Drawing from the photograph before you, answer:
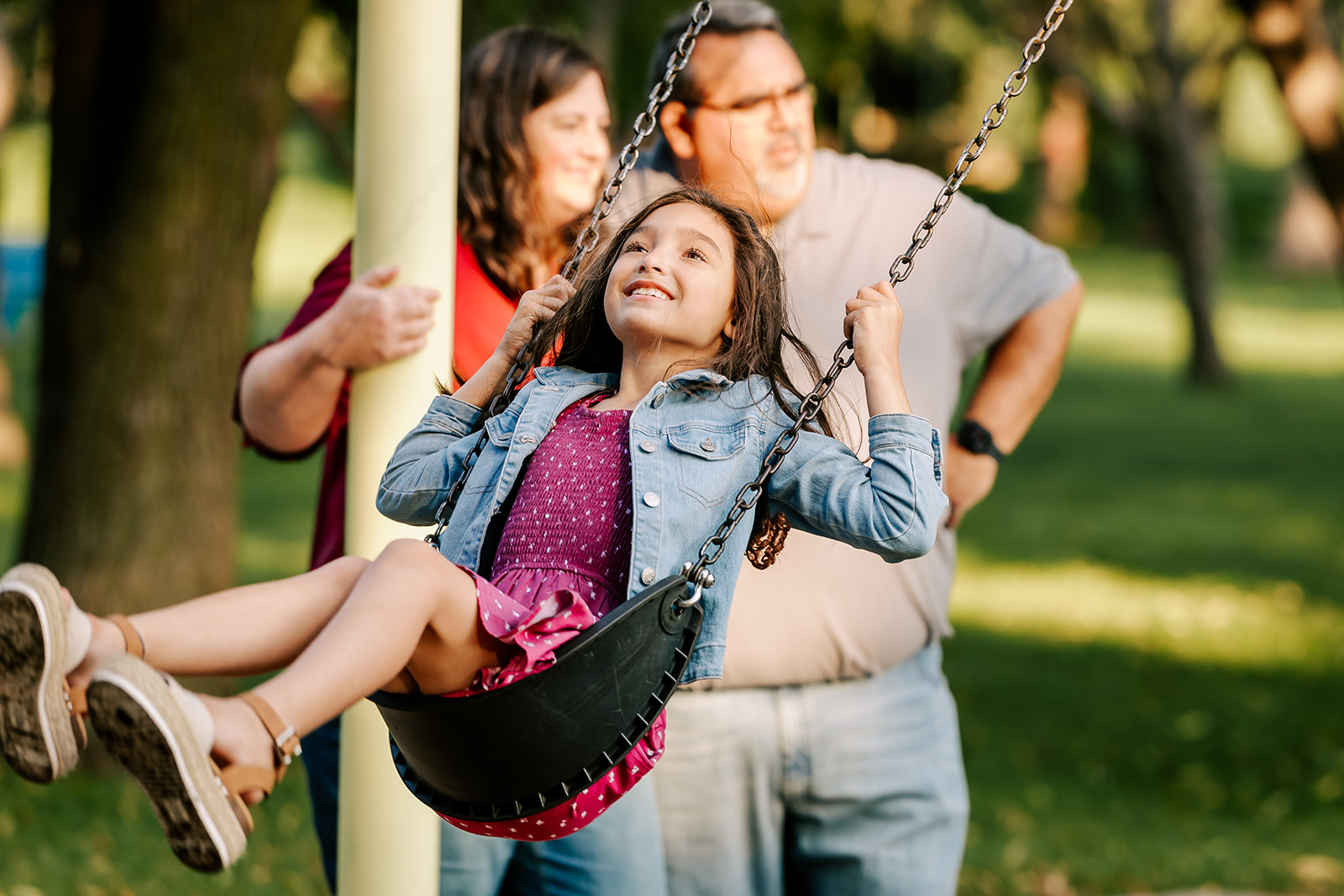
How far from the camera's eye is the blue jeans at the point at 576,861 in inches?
106

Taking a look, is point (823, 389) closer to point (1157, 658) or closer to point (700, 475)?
point (700, 475)

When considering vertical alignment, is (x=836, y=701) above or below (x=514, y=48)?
below

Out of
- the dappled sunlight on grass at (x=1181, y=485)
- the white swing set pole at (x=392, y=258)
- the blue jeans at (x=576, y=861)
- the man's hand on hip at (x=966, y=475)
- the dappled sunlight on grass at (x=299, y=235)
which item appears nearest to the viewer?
the white swing set pole at (x=392, y=258)

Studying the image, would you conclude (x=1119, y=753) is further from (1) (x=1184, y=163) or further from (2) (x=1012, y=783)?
(1) (x=1184, y=163)

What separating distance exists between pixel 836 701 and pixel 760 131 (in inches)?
41.6

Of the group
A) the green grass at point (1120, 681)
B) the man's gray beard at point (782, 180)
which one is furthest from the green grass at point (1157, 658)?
the man's gray beard at point (782, 180)

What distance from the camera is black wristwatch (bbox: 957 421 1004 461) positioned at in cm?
313

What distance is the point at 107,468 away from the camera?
552cm

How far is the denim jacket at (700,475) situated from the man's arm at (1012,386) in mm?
945

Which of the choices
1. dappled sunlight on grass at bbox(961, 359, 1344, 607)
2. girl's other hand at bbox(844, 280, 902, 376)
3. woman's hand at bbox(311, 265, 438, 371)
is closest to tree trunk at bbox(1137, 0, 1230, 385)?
dappled sunlight on grass at bbox(961, 359, 1344, 607)

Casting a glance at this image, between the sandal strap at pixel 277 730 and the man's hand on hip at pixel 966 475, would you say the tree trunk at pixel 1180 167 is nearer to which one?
the man's hand on hip at pixel 966 475

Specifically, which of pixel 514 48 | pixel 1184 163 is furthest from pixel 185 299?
pixel 1184 163

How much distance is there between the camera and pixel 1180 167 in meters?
16.8

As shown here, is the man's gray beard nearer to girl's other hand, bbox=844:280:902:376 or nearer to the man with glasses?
the man with glasses
